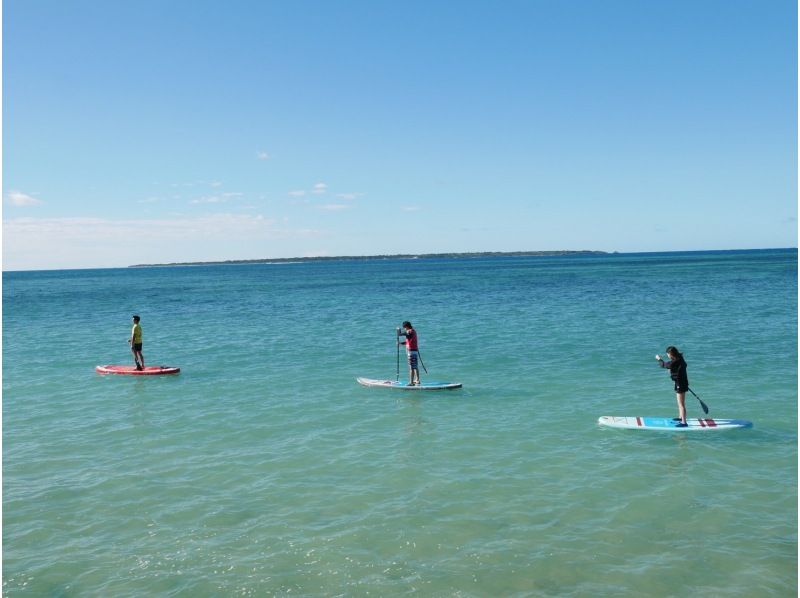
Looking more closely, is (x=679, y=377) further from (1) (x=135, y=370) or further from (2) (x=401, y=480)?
(1) (x=135, y=370)

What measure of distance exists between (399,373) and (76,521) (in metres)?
14.1

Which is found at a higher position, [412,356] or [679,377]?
[679,377]

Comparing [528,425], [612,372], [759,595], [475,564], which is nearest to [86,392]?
[528,425]

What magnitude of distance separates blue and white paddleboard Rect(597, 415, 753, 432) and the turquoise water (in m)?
0.25

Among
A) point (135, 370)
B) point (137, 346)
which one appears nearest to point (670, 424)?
point (135, 370)

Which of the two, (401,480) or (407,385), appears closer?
(401,480)

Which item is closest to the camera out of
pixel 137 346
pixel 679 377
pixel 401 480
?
pixel 401 480

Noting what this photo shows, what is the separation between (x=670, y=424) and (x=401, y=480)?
714 centimetres

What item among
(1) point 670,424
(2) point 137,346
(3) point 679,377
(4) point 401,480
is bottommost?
(4) point 401,480

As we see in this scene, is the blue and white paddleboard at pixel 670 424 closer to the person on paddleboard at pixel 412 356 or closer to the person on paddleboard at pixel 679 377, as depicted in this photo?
the person on paddleboard at pixel 679 377

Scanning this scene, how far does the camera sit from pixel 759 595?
323 inches

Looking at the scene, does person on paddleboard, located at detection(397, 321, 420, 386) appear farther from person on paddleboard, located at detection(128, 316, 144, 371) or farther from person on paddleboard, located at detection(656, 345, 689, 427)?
person on paddleboard, located at detection(128, 316, 144, 371)

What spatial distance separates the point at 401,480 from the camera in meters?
12.4

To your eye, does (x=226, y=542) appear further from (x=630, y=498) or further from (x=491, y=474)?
(x=630, y=498)
